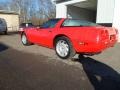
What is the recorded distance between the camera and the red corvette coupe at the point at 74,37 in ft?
20.2

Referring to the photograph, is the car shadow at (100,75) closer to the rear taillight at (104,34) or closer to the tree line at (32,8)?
the rear taillight at (104,34)

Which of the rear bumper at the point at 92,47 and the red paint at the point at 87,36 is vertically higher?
the red paint at the point at 87,36

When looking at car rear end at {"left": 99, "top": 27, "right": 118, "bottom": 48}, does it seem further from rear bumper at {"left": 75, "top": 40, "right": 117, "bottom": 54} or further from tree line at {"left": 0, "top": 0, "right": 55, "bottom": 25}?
tree line at {"left": 0, "top": 0, "right": 55, "bottom": 25}

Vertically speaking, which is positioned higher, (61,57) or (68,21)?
(68,21)

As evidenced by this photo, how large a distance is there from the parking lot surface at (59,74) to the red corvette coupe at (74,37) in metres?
0.43

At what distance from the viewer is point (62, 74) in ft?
16.9

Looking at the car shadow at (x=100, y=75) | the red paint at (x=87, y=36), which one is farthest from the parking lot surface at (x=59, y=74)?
the red paint at (x=87, y=36)

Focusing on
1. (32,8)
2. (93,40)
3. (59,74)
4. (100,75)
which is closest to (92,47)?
(93,40)

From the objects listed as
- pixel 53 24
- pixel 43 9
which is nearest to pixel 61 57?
pixel 53 24

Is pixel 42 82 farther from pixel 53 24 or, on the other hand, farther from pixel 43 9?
pixel 43 9

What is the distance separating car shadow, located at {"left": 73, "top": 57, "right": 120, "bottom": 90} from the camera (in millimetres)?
4477

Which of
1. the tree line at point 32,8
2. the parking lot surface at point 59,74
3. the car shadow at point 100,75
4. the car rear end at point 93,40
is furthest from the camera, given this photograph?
the tree line at point 32,8

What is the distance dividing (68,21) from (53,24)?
0.62 meters

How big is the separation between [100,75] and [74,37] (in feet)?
5.81
